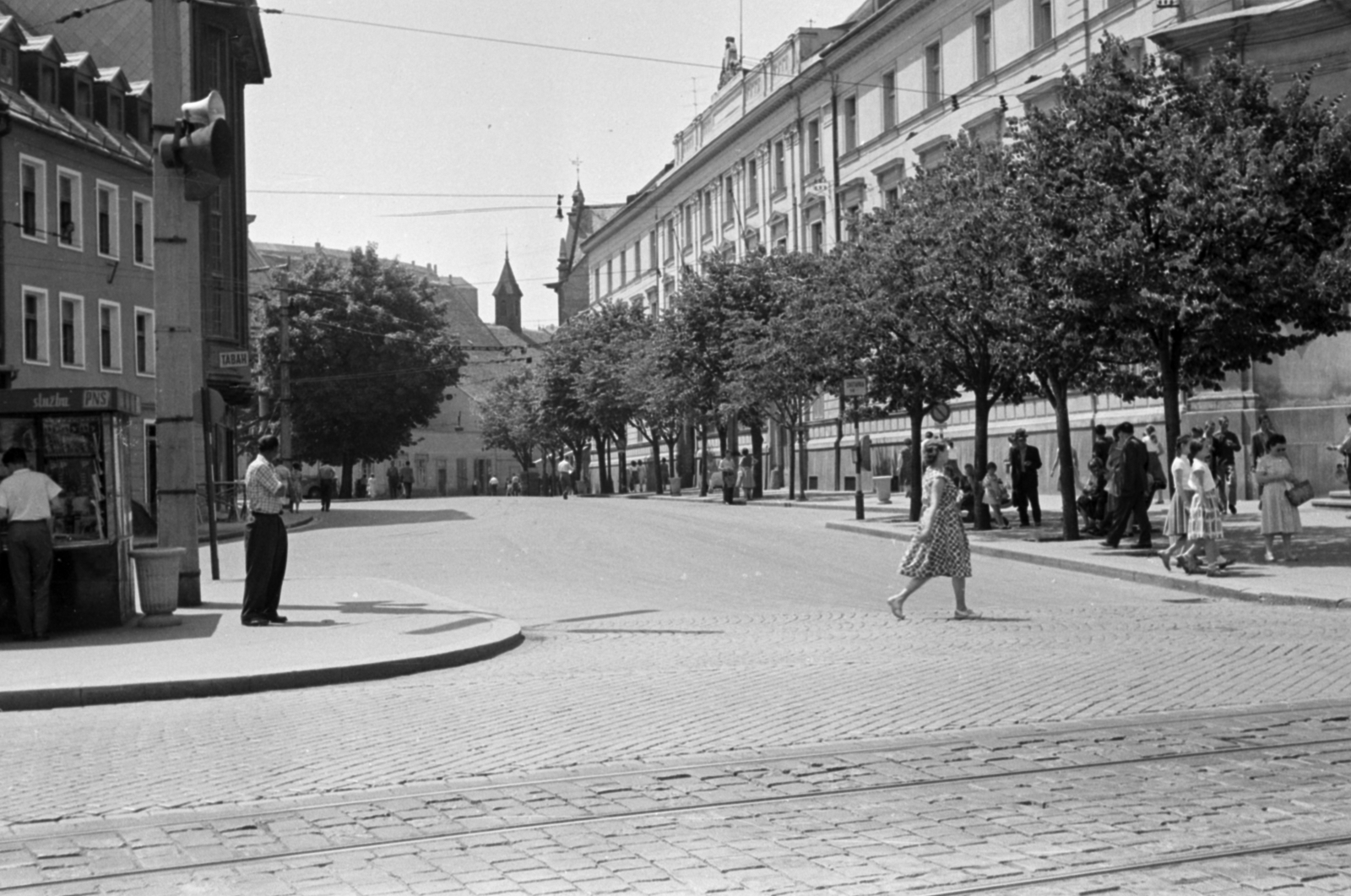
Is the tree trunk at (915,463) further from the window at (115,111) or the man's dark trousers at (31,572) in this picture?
the window at (115,111)

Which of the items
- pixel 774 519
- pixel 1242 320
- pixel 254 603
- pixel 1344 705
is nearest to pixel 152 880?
pixel 1344 705

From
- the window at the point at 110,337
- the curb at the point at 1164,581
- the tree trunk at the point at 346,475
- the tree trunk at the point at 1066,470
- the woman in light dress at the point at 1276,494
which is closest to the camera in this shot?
the curb at the point at 1164,581

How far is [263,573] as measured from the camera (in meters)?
14.9

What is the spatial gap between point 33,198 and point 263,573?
29458 millimetres

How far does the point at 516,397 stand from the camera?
335ft

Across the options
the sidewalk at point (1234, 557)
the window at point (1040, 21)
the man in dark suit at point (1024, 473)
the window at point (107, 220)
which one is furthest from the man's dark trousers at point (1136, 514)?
the window at point (107, 220)

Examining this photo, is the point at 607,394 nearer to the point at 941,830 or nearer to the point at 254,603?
the point at 254,603

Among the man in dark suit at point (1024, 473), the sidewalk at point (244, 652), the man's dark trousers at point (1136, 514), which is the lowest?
the sidewalk at point (244, 652)

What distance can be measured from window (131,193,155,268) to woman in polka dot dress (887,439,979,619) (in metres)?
35.8

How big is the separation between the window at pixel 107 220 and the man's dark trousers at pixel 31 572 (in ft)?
106

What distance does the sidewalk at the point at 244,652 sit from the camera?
11.0 metres

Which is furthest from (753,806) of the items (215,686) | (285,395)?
(285,395)

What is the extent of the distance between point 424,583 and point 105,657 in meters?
8.50

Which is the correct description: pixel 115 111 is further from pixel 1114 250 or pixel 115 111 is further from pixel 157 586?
pixel 157 586
